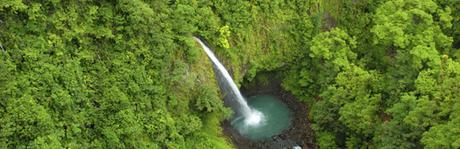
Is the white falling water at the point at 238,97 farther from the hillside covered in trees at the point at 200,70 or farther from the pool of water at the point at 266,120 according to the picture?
the hillside covered in trees at the point at 200,70

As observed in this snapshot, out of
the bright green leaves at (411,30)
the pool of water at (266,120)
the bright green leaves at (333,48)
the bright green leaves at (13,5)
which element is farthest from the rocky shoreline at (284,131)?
the bright green leaves at (13,5)

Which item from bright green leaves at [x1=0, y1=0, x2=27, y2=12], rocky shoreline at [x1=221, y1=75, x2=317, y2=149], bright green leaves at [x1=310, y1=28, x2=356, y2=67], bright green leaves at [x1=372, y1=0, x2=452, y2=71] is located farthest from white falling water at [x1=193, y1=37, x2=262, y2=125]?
bright green leaves at [x1=0, y1=0, x2=27, y2=12]

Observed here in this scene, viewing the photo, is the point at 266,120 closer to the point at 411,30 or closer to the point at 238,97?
the point at 238,97

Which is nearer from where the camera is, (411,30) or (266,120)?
(411,30)

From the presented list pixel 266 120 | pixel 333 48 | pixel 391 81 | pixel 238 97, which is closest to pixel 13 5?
pixel 238 97

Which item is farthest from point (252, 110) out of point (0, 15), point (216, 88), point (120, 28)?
point (0, 15)
